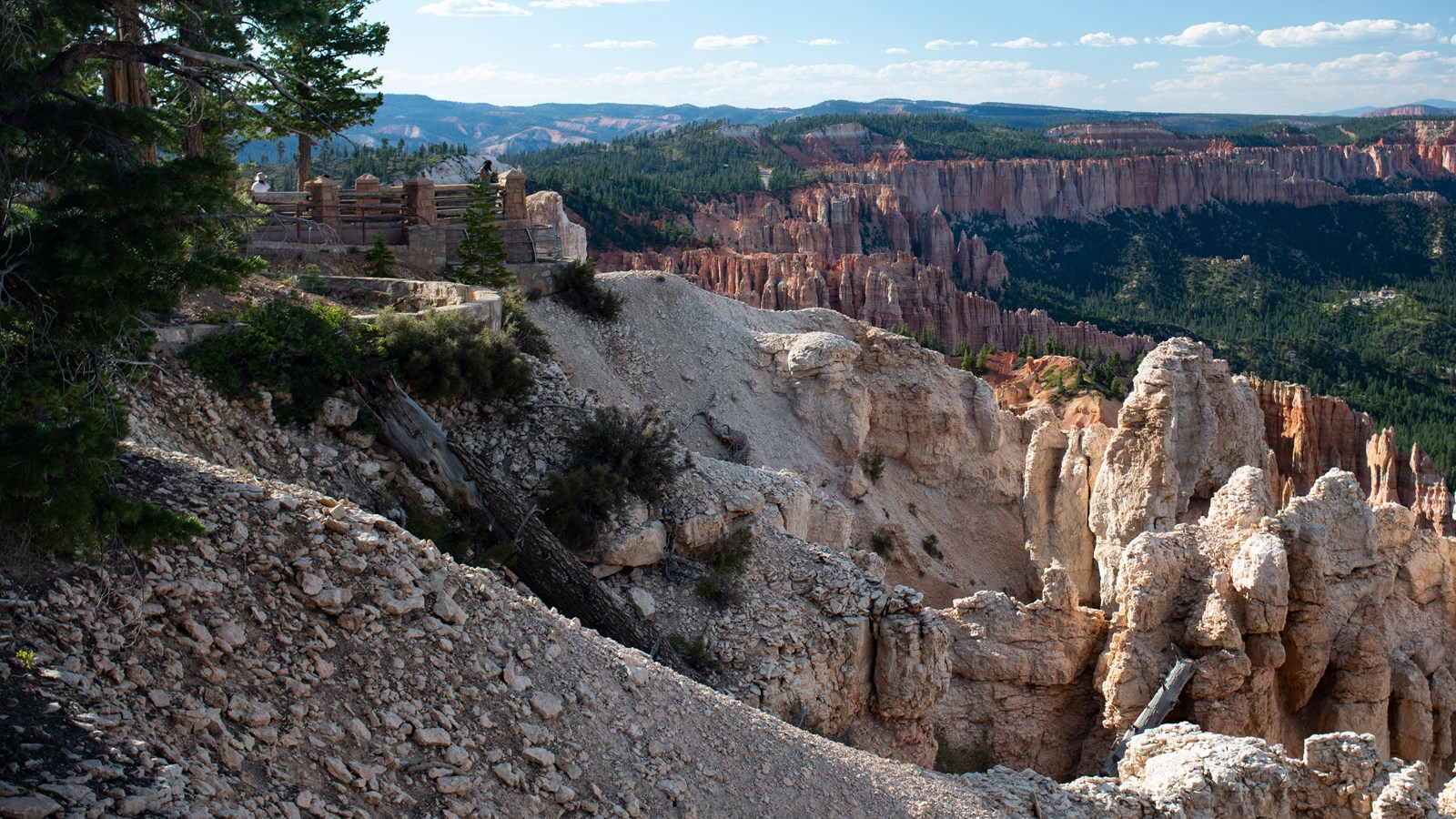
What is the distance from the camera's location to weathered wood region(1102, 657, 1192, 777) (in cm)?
1528

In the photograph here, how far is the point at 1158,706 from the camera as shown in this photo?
15406mm

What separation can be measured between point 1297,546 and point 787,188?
10187 centimetres

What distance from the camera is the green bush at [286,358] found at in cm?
1280

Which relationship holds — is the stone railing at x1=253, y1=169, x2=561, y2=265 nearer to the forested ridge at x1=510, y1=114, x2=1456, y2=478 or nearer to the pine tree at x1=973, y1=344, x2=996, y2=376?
the pine tree at x1=973, y1=344, x2=996, y2=376

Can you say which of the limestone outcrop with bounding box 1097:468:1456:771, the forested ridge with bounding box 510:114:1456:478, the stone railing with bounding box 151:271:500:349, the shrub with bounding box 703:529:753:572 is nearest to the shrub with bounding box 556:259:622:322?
the stone railing with bounding box 151:271:500:349

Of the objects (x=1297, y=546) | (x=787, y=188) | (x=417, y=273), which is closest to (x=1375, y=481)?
(x=1297, y=546)

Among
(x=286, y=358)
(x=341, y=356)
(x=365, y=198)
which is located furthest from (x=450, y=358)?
(x=365, y=198)

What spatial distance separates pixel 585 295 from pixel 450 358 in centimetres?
945

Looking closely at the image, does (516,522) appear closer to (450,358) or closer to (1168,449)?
(450,358)

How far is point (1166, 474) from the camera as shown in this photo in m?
22.7

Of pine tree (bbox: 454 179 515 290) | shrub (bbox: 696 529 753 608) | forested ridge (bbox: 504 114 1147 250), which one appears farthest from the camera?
forested ridge (bbox: 504 114 1147 250)

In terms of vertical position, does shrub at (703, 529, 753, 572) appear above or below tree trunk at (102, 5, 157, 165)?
below

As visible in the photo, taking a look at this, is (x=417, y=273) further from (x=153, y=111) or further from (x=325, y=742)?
(x=325, y=742)

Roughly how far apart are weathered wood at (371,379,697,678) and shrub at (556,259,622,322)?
10.1 m
